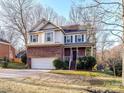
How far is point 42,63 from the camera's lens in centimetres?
3303

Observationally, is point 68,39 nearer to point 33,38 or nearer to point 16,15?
point 33,38

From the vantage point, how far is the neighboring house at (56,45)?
32031 mm

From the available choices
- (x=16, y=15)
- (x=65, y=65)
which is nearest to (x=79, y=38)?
(x=65, y=65)

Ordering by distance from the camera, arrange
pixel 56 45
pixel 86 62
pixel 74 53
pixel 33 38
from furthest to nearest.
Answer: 1. pixel 33 38
2. pixel 74 53
3. pixel 56 45
4. pixel 86 62

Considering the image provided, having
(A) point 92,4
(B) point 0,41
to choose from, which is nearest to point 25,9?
(B) point 0,41

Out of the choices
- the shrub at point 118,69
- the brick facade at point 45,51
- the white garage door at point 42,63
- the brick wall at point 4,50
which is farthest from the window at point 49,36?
the brick wall at point 4,50

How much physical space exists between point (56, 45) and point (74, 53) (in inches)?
131

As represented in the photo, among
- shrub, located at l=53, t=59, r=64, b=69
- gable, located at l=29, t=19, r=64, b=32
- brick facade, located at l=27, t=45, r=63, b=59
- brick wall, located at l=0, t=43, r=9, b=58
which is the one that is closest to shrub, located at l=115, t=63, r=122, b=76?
shrub, located at l=53, t=59, r=64, b=69

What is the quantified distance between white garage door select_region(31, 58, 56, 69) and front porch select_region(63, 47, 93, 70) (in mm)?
2375

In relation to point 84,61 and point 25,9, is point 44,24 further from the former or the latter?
point 25,9

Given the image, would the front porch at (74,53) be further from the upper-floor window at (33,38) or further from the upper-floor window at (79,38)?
the upper-floor window at (33,38)

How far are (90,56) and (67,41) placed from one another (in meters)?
6.29

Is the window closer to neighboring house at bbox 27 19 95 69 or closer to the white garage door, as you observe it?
neighboring house at bbox 27 19 95 69

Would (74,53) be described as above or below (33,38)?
below
